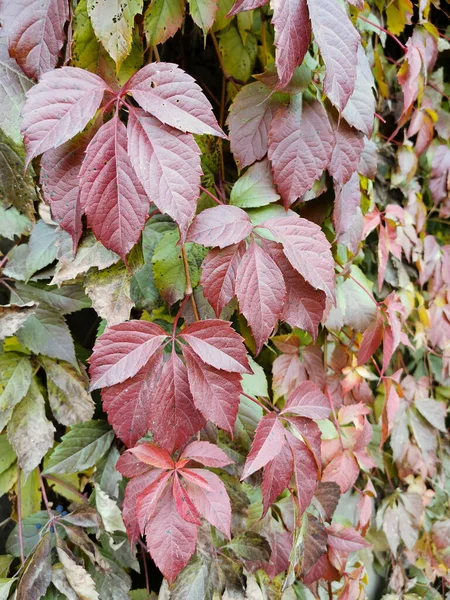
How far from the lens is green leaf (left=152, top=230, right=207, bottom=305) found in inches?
29.0

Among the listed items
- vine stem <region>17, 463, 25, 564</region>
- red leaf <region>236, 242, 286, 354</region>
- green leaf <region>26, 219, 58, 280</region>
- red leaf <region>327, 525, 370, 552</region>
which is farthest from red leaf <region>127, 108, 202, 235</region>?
red leaf <region>327, 525, 370, 552</region>

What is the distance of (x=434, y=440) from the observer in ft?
4.42

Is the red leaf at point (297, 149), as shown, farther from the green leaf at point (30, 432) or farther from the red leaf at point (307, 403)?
the green leaf at point (30, 432)

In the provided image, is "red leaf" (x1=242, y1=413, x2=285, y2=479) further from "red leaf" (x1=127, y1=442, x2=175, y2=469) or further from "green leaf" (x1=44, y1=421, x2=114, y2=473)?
"green leaf" (x1=44, y1=421, x2=114, y2=473)

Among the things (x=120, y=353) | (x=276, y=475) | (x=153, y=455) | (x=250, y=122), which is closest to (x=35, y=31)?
(x=250, y=122)

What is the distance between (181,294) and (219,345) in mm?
143

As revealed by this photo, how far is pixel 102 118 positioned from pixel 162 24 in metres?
0.18

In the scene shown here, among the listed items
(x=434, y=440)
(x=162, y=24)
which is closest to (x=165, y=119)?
(x=162, y=24)

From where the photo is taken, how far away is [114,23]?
0.65 meters

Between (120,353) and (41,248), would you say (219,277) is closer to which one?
(120,353)

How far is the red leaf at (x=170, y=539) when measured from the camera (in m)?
0.60

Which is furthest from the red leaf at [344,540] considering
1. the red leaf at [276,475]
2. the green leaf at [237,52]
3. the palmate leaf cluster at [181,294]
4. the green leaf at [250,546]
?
the green leaf at [237,52]

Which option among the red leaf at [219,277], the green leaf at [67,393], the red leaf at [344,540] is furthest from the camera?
the red leaf at [344,540]

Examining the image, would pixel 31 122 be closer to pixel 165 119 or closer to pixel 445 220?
pixel 165 119
